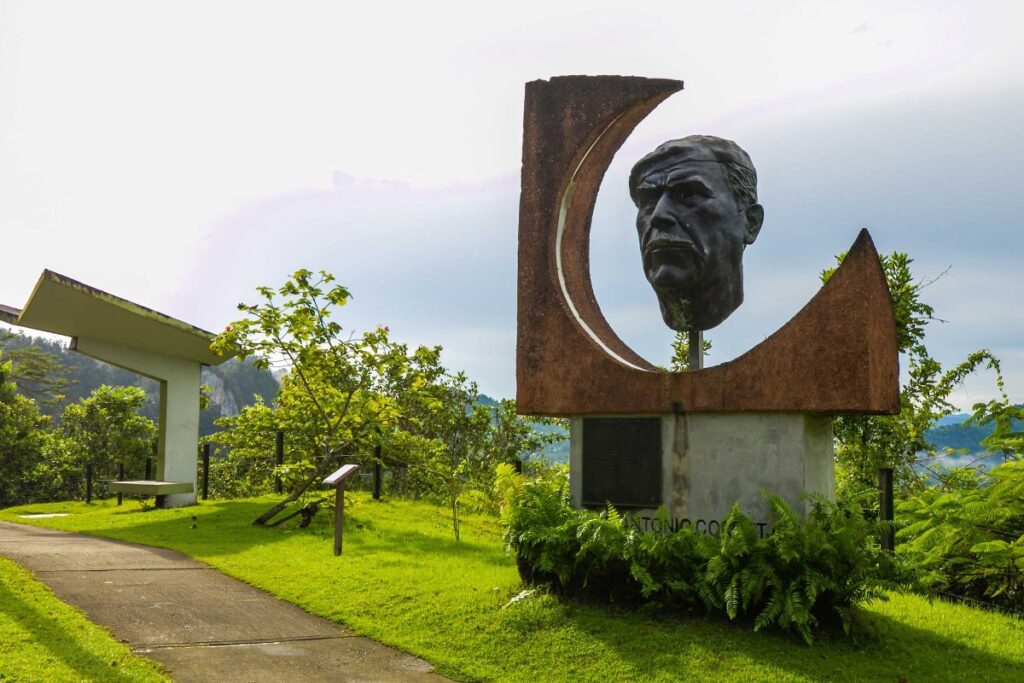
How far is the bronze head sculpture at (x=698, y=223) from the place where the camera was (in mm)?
7957

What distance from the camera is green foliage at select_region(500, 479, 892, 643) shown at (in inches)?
246

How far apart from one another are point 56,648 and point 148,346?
1061 centimetres

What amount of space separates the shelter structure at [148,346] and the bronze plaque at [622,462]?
912 centimetres

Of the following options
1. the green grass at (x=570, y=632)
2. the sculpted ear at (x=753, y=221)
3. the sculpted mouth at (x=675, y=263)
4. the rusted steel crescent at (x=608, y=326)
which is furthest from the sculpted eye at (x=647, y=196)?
the green grass at (x=570, y=632)

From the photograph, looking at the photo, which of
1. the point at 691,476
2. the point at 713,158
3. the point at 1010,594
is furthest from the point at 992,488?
the point at 713,158

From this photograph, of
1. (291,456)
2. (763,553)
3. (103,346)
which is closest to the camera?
(763,553)

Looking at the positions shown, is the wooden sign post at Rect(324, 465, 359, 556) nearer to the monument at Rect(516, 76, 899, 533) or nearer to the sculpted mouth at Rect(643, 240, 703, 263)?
the monument at Rect(516, 76, 899, 533)

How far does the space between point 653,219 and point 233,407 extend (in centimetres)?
8473

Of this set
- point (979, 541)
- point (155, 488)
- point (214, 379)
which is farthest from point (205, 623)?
point (214, 379)

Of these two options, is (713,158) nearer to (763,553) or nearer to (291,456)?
(763,553)

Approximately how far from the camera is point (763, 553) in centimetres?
643

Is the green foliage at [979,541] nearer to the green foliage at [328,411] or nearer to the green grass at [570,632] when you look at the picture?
the green grass at [570,632]

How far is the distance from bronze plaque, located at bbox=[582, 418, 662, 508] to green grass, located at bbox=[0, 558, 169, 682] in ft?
12.4

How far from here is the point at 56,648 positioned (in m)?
5.70
